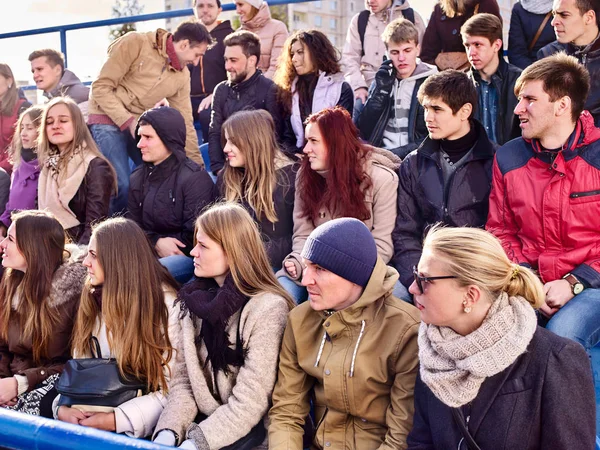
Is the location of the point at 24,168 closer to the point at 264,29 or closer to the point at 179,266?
the point at 179,266

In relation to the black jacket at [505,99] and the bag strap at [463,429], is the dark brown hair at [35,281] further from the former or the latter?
the black jacket at [505,99]

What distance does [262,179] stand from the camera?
4.72 m

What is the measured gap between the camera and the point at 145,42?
6.41 metres

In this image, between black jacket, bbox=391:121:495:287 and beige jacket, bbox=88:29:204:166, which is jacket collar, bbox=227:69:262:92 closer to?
beige jacket, bbox=88:29:204:166

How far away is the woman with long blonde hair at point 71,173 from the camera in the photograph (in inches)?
211

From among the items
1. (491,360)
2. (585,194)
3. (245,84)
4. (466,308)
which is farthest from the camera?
(245,84)

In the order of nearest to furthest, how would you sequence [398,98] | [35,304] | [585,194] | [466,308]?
[466,308], [585,194], [35,304], [398,98]

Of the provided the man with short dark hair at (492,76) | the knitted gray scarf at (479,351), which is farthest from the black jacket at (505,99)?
the knitted gray scarf at (479,351)

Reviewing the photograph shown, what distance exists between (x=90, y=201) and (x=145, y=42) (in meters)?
1.77

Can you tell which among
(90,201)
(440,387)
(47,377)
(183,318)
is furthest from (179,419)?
(90,201)

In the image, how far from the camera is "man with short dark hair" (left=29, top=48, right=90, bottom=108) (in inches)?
288

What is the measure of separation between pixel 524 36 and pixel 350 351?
3.74 metres

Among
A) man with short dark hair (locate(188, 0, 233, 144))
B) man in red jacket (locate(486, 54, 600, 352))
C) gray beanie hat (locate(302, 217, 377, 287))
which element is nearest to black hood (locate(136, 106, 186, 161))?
man with short dark hair (locate(188, 0, 233, 144))

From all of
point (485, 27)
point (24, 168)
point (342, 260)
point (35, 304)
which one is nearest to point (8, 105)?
point (24, 168)
